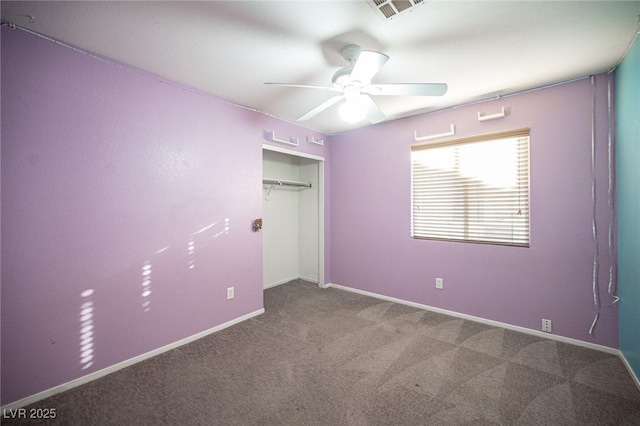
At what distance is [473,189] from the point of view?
3064mm

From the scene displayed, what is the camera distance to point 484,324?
294 cm

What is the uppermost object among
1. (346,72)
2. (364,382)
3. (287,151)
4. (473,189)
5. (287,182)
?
(346,72)

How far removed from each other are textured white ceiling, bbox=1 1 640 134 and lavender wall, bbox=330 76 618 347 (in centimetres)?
41

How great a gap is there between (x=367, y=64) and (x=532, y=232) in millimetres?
2399

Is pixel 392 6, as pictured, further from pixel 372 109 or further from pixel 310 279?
pixel 310 279

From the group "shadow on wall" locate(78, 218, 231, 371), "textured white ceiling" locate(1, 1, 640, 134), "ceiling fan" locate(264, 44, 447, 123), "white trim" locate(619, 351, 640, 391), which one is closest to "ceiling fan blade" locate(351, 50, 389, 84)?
"ceiling fan" locate(264, 44, 447, 123)

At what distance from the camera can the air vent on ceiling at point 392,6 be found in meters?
1.53

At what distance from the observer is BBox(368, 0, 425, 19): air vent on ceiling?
1.53 meters

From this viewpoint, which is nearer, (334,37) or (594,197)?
(334,37)

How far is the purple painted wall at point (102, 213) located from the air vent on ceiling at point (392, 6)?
6.32ft

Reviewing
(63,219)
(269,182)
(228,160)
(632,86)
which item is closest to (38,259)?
(63,219)

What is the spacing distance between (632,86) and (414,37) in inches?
64.5

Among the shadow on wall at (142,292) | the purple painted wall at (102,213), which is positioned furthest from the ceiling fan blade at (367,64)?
the shadow on wall at (142,292)

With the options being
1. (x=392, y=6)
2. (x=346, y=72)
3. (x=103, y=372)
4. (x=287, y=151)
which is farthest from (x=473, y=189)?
(x=103, y=372)
